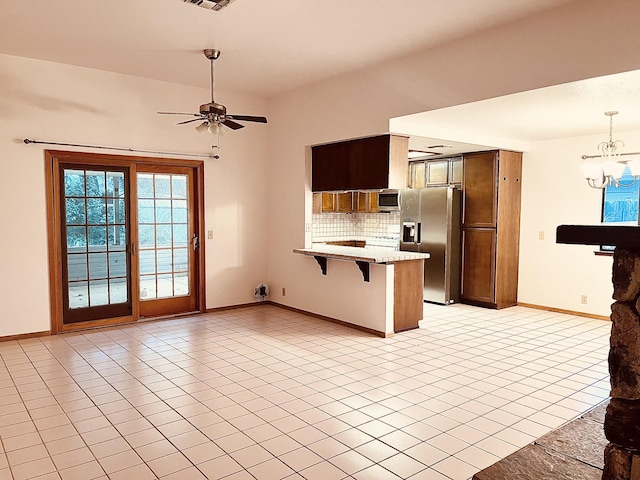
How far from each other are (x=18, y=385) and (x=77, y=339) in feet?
4.50

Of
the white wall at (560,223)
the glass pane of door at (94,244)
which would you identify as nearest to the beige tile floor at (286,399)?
the glass pane of door at (94,244)

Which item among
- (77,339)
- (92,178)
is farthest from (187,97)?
(77,339)

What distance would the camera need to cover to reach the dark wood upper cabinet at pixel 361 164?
5.13 m

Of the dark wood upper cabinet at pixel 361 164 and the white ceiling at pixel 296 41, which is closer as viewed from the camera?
the white ceiling at pixel 296 41

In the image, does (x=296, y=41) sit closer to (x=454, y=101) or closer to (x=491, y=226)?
(x=454, y=101)

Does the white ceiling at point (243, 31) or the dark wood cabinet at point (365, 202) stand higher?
the white ceiling at point (243, 31)

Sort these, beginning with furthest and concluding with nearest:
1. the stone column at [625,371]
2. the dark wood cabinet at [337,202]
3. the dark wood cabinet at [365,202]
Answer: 1. the dark wood cabinet at [365,202]
2. the dark wood cabinet at [337,202]
3. the stone column at [625,371]

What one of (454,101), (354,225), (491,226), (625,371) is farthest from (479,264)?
(625,371)

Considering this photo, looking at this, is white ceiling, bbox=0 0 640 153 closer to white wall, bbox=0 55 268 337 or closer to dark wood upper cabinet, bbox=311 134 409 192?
white wall, bbox=0 55 268 337

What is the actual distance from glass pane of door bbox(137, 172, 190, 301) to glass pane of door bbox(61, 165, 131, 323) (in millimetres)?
243

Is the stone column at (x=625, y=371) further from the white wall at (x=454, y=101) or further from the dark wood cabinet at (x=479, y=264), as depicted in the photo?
the dark wood cabinet at (x=479, y=264)

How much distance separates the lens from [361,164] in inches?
215

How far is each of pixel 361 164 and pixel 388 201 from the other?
208cm

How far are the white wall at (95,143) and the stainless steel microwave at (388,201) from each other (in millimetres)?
1959
